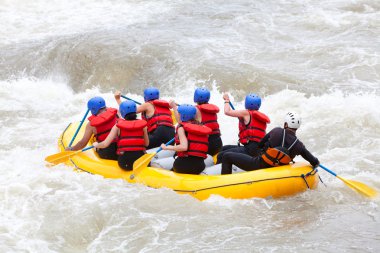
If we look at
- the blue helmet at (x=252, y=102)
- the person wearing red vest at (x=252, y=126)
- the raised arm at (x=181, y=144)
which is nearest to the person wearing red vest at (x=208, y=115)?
the person wearing red vest at (x=252, y=126)

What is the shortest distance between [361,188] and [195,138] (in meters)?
1.98

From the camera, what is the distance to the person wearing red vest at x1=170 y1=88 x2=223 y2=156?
7.11 m

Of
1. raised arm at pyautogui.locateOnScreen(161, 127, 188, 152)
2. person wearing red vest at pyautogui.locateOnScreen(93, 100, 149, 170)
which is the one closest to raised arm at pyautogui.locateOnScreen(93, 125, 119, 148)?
person wearing red vest at pyautogui.locateOnScreen(93, 100, 149, 170)

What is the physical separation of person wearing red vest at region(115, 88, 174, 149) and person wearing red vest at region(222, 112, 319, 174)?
1.23 meters

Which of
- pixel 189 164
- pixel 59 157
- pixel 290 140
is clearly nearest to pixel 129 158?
pixel 189 164

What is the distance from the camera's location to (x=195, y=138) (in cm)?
646

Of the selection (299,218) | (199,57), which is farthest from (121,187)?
(199,57)

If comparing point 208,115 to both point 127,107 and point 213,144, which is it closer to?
point 213,144

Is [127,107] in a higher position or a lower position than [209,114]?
higher

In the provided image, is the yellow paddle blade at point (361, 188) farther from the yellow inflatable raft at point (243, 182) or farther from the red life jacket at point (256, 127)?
the red life jacket at point (256, 127)

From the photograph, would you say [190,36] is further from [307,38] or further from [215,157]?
[215,157]

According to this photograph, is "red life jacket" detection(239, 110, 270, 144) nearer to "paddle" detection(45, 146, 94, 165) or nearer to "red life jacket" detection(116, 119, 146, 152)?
"red life jacket" detection(116, 119, 146, 152)

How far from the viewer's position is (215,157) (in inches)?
287

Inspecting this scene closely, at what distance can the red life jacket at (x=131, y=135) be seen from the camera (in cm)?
660
